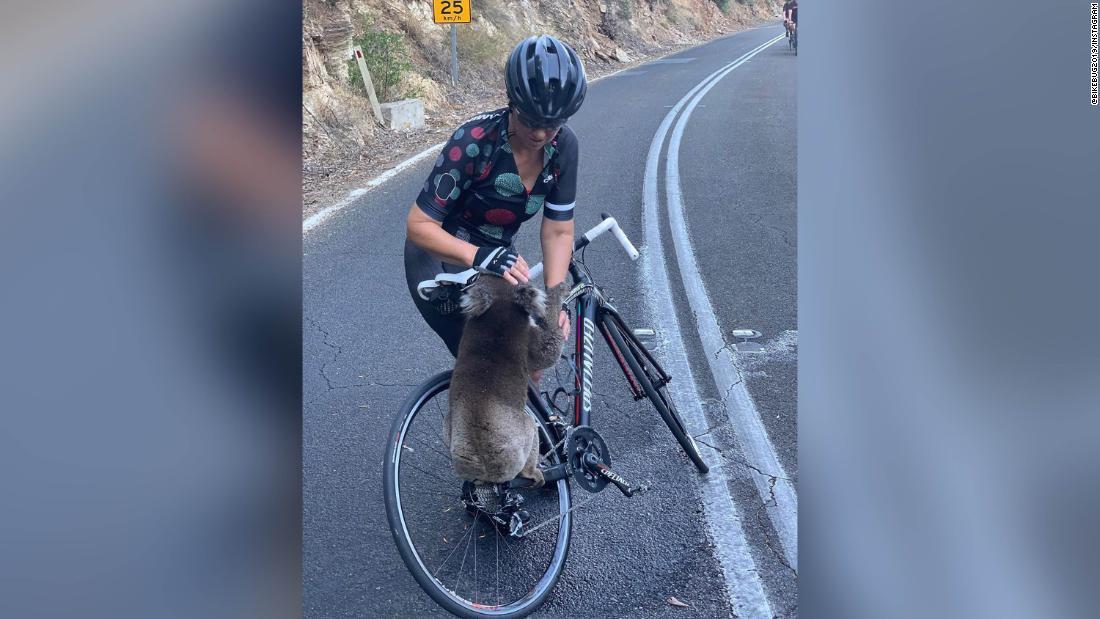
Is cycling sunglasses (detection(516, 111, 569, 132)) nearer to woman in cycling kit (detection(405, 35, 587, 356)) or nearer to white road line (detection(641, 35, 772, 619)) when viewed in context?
woman in cycling kit (detection(405, 35, 587, 356))

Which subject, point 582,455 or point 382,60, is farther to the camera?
point 382,60

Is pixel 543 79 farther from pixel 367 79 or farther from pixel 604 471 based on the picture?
pixel 367 79

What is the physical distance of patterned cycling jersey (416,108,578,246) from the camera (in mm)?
2785

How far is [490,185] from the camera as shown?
2.88m

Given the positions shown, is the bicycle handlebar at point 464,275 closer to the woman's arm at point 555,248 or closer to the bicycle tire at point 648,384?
the woman's arm at point 555,248

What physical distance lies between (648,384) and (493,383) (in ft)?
3.38

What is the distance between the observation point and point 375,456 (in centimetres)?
343

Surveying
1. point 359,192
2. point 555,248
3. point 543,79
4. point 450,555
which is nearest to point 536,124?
point 543,79

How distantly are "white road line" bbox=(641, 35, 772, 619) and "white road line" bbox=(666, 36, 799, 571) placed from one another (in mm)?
109

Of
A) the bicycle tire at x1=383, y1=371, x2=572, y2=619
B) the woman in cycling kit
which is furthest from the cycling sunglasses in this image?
the bicycle tire at x1=383, y1=371, x2=572, y2=619
